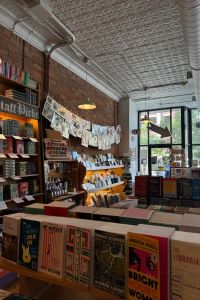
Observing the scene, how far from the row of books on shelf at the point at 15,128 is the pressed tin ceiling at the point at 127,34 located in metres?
1.74

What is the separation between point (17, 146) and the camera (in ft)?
12.5

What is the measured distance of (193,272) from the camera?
92cm

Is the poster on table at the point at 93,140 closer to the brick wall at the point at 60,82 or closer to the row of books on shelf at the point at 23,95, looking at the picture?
the brick wall at the point at 60,82

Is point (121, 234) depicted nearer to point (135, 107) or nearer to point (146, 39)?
point (146, 39)

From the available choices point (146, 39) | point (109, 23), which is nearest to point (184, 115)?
point (146, 39)

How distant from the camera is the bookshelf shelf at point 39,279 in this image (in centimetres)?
112

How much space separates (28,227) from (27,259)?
165 mm

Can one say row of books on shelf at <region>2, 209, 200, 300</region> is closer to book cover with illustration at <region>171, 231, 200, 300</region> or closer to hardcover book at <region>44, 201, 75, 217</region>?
book cover with illustration at <region>171, 231, 200, 300</region>

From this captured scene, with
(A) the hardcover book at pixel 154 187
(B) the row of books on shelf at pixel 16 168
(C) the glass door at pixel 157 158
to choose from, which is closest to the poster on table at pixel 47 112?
(B) the row of books on shelf at pixel 16 168

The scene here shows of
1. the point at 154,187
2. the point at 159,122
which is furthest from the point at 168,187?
the point at 159,122

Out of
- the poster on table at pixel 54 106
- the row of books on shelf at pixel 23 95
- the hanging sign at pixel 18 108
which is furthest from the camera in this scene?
the poster on table at pixel 54 106

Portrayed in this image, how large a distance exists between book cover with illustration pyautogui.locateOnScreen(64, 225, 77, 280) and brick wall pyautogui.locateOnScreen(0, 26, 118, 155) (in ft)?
11.6

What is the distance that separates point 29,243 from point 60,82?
181 inches

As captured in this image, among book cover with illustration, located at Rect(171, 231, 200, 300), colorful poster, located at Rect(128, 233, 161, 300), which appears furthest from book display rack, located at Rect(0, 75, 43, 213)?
book cover with illustration, located at Rect(171, 231, 200, 300)
